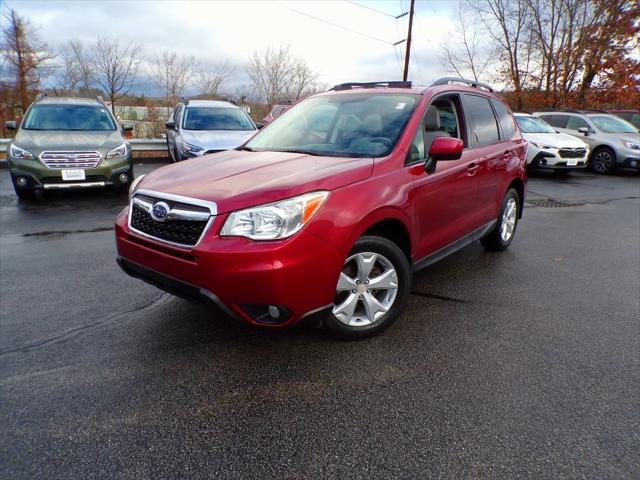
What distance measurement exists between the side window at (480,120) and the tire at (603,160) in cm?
1079

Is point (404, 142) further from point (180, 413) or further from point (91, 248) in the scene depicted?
point (91, 248)

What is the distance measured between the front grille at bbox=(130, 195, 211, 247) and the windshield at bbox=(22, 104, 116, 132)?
6.24 meters

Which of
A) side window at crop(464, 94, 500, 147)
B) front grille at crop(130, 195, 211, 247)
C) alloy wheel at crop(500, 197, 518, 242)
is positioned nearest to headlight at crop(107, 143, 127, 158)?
front grille at crop(130, 195, 211, 247)

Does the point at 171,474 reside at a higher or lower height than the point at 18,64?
lower

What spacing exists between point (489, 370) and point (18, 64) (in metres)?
31.9

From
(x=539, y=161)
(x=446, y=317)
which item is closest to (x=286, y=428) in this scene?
(x=446, y=317)

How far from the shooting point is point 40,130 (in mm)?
7512

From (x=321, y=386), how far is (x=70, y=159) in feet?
20.9

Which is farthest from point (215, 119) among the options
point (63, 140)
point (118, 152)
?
point (63, 140)

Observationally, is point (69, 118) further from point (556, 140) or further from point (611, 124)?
point (611, 124)

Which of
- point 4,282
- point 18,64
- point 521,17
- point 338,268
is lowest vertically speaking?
point 4,282

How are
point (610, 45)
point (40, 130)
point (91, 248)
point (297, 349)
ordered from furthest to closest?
point (610, 45) → point (40, 130) → point (91, 248) → point (297, 349)

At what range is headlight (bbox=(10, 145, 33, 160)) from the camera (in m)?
6.75

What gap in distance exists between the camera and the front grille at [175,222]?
2430 millimetres
